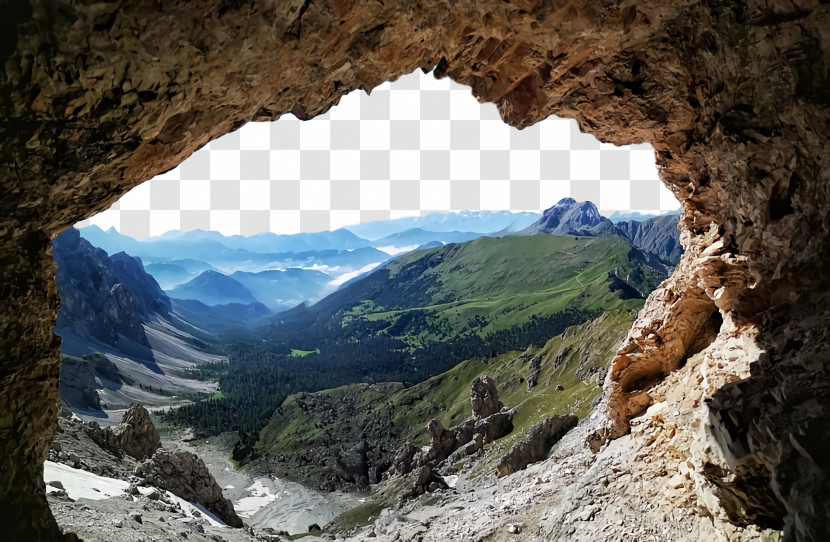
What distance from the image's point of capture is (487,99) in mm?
20875

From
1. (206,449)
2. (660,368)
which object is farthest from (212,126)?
(206,449)

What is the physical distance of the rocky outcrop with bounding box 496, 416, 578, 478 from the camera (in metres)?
59.1

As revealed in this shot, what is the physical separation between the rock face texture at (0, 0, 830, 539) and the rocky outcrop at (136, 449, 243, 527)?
33125mm

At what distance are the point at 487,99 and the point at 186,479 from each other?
45462 mm

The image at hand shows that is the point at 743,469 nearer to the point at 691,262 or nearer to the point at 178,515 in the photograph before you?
the point at 691,262

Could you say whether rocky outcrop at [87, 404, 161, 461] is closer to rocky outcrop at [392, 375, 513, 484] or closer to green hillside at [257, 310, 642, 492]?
rocky outcrop at [392, 375, 513, 484]

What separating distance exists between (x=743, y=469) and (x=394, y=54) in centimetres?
1775

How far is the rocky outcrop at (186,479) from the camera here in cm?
4122

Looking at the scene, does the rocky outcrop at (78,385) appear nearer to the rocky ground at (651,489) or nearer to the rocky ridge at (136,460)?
the rocky ridge at (136,460)

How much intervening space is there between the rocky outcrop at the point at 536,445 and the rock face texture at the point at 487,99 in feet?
139

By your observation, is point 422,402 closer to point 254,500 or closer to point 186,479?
point 254,500

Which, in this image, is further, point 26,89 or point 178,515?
point 178,515

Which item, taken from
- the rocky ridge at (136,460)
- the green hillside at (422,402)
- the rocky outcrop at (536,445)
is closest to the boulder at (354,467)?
the green hillside at (422,402)

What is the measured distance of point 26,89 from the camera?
1048 cm
